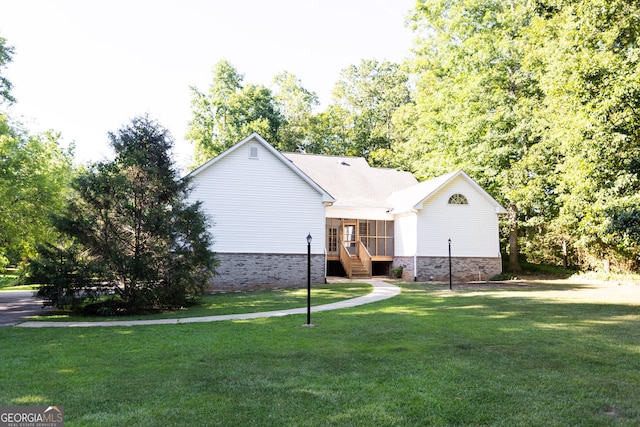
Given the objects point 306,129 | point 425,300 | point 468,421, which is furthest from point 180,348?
point 306,129

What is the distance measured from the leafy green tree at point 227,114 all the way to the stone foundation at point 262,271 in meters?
21.6

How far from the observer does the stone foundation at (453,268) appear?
895 inches

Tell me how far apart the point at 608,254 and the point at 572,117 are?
10.6 metres

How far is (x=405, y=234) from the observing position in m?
23.7

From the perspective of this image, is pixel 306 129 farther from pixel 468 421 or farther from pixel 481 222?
pixel 468 421

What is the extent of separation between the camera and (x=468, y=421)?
4.05 meters

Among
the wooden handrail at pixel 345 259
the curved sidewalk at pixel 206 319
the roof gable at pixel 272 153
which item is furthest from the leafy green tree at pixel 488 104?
the curved sidewalk at pixel 206 319

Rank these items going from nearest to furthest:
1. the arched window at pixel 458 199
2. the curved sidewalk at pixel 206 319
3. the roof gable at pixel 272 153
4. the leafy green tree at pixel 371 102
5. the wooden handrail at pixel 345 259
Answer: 1. the curved sidewalk at pixel 206 319
2. the roof gable at pixel 272 153
3. the arched window at pixel 458 199
4. the wooden handrail at pixel 345 259
5. the leafy green tree at pixel 371 102

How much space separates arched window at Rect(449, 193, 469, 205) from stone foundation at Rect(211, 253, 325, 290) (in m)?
8.19

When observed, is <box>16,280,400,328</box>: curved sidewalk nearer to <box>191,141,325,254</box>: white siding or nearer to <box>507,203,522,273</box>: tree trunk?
<box>191,141,325,254</box>: white siding

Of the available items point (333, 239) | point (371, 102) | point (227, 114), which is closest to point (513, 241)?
point (333, 239)

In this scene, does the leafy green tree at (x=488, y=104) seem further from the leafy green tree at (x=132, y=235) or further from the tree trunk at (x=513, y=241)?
the leafy green tree at (x=132, y=235)

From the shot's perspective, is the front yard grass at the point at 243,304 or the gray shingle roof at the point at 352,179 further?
the gray shingle roof at the point at 352,179

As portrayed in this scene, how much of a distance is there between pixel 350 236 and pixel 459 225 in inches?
266
